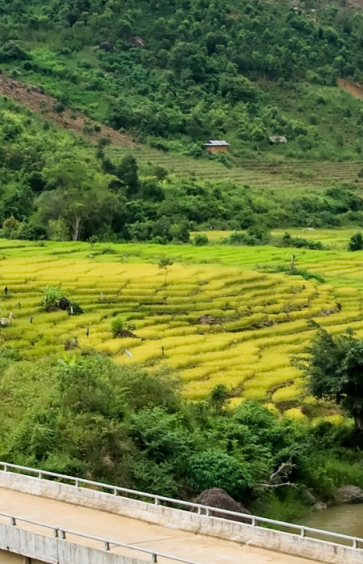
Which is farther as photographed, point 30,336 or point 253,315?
point 253,315

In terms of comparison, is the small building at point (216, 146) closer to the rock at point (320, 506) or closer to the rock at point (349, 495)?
the rock at point (349, 495)

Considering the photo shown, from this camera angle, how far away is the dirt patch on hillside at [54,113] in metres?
104

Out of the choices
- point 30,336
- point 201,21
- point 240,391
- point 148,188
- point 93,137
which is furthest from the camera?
point 201,21

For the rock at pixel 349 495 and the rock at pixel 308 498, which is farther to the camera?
the rock at pixel 349 495

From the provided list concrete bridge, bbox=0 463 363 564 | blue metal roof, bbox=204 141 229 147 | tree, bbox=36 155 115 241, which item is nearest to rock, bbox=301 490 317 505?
concrete bridge, bbox=0 463 363 564

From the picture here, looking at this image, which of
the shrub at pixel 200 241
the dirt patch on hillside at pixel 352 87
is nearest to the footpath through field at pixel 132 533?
the shrub at pixel 200 241

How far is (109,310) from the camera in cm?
4769

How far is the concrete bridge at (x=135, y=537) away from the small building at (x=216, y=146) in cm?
9393

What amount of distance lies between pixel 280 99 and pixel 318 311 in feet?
265

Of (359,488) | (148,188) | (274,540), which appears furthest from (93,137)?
(274,540)

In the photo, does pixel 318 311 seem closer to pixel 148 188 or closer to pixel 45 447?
pixel 45 447

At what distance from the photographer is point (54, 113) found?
105m

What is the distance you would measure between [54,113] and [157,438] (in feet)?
272

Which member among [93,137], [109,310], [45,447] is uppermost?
[45,447]
